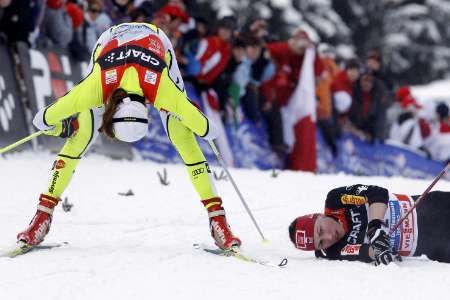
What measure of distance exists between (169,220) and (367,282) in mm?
2469

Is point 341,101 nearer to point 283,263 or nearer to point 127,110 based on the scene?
point 283,263

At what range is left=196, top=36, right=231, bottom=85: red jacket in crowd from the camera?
34.8 feet

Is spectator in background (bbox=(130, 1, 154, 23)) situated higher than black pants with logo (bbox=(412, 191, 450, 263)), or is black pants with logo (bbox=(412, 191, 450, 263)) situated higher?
spectator in background (bbox=(130, 1, 154, 23))

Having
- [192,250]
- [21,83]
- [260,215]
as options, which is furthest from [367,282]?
[21,83]

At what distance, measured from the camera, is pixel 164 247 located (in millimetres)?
5754

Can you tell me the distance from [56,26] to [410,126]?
7.79 m

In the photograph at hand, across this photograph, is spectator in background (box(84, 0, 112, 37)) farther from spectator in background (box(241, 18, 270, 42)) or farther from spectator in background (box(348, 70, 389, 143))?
spectator in background (box(348, 70, 389, 143))

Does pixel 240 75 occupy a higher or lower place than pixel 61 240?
higher

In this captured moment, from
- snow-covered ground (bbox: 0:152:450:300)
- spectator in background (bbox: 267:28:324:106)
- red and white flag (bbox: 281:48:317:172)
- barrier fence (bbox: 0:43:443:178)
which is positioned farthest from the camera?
red and white flag (bbox: 281:48:317:172)

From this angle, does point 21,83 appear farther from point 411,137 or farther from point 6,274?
point 411,137

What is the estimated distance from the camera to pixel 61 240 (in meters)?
5.92

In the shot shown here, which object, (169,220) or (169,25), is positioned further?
(169,25)

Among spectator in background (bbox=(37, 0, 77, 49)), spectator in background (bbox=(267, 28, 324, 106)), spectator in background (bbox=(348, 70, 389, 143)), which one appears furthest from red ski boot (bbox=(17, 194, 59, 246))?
spectator in background (bbox=(348, 70, 389, 143))

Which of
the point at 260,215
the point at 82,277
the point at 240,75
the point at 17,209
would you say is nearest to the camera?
the point at 82,277
